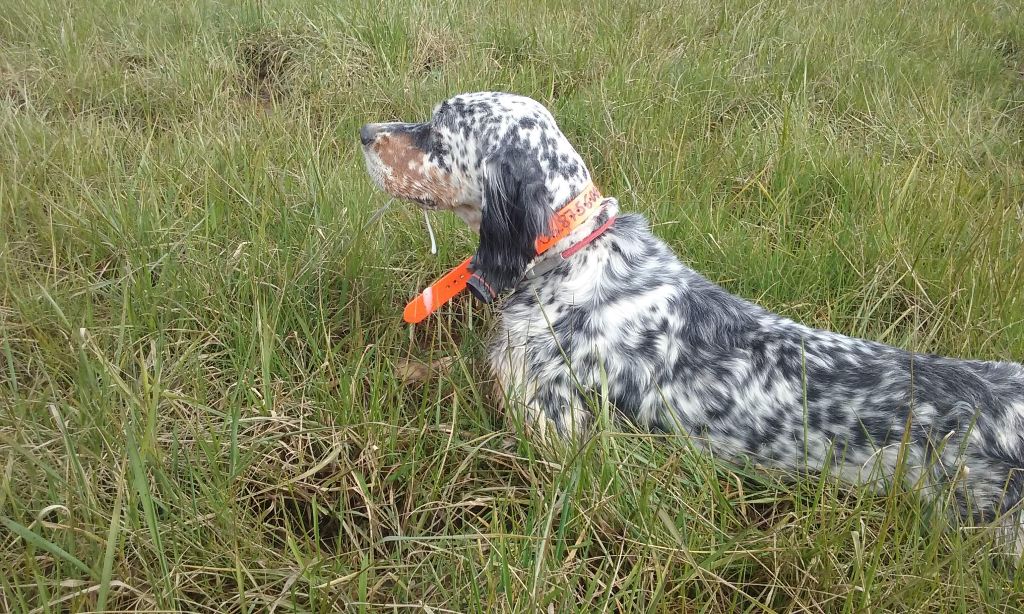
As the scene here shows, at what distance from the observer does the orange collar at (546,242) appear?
249 centimetres

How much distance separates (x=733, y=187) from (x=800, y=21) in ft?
8.32

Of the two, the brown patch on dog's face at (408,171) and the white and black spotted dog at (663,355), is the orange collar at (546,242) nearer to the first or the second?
the white and black spotted dog at (663,355)

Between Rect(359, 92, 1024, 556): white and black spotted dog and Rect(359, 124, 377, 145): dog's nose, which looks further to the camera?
Rect(359, 124, 377, 145): dog's nose

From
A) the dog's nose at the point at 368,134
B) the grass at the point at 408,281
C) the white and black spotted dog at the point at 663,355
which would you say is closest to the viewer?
the grass at the point at 408,281

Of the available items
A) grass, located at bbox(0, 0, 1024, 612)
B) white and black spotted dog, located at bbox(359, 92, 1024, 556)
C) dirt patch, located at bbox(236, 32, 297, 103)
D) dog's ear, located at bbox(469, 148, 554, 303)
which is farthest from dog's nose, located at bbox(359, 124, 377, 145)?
dirt patch, located at bbox(236, 32, 297, 103)

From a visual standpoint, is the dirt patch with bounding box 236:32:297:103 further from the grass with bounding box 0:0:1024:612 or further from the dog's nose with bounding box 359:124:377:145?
the dog's nose with bounding box 359:124:377:145

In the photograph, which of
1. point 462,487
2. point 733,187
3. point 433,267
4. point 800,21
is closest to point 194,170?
point 433,267

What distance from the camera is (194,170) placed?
341cm

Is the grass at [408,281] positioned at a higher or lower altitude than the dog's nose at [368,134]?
lower

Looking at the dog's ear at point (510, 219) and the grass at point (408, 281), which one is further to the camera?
the dog's ear at point (510, 219)

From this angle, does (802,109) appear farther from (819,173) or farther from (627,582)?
(627,582)

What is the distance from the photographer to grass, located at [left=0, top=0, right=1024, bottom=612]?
5.73 feet

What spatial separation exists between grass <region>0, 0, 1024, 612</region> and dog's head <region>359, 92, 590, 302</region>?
0.33 meters

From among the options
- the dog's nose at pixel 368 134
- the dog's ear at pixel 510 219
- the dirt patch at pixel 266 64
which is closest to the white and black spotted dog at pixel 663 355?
the dog's ear at pixel 510 219
